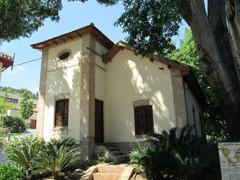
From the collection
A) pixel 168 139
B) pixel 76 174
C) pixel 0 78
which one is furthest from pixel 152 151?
pixel 0 78

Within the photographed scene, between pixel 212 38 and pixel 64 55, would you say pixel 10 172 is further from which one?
pixel 212 38

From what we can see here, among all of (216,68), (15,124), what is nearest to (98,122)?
(216,68)

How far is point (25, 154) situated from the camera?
10484mm

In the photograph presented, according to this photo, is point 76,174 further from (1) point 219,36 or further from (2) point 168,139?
(1) point 219,36

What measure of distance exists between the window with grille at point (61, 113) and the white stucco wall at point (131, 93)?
232 centimetres

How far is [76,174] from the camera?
10258 millimetres

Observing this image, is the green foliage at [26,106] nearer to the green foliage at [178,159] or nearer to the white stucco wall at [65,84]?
the white stucco wall at [65,84]

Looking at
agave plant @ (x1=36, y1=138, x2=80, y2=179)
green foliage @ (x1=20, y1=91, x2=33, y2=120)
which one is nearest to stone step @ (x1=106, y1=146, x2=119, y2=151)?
agave plant @ (x1=36, y1=138, x2=80, y2=179)

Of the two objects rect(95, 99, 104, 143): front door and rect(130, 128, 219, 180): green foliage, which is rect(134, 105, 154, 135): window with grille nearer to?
rect(95, 99, 104, 143): front door

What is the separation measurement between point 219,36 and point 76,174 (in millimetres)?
7914

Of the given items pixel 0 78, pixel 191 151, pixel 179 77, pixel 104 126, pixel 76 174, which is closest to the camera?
pixel 191 151

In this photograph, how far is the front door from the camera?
13.7 m

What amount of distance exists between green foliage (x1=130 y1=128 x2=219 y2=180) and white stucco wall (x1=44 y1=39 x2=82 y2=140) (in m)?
5.46

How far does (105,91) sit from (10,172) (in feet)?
23.5
